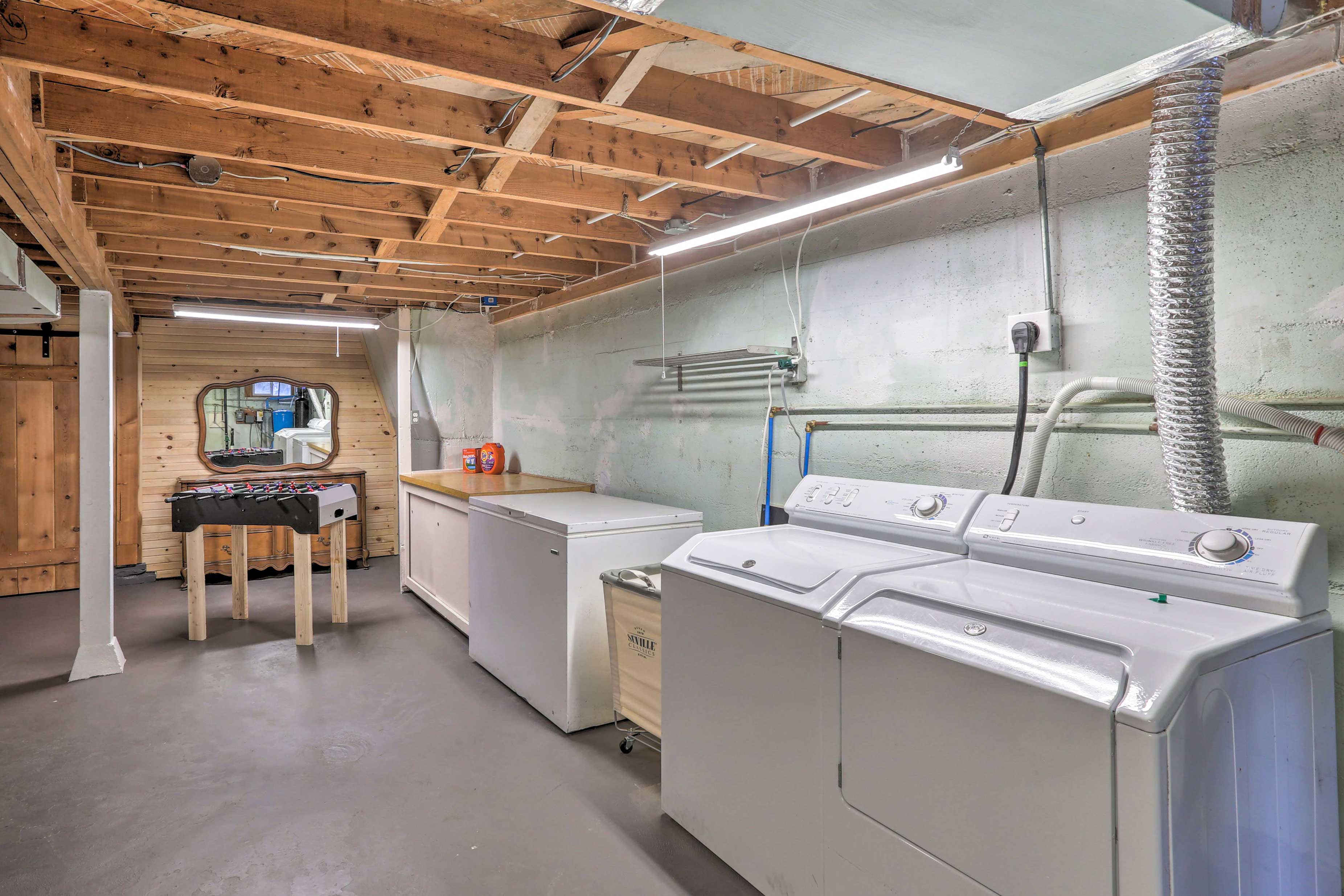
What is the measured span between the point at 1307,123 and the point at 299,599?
4847 millimetres

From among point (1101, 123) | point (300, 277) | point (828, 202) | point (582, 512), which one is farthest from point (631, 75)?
point (300, 277)

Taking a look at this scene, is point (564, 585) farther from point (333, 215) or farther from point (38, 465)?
point (38, 465)

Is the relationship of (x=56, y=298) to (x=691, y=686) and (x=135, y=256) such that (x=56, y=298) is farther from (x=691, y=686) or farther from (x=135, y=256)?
(x=691, y=686)

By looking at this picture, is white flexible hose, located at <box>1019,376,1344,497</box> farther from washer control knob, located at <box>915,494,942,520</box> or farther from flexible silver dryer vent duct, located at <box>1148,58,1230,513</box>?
washer control knob, located at <box>915,494,942,520</box>

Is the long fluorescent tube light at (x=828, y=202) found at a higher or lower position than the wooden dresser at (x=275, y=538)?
higher

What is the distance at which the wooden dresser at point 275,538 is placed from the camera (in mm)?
5961

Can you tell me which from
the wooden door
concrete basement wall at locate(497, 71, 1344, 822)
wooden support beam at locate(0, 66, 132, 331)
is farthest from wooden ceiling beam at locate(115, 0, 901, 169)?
the wooden door

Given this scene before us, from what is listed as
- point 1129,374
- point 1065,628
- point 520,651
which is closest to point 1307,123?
point 1129,374

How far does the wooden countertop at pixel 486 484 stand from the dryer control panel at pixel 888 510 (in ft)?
6.75

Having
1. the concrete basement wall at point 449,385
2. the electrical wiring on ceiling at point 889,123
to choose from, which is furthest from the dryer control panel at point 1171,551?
the concrete basement wall at point 449,385

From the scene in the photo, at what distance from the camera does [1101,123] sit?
6.60 ft

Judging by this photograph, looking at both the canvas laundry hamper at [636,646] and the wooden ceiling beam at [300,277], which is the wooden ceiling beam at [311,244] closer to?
the wooden ceiling beam at [300,277]

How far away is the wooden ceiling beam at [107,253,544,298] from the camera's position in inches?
164

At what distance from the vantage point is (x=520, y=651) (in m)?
3.47
